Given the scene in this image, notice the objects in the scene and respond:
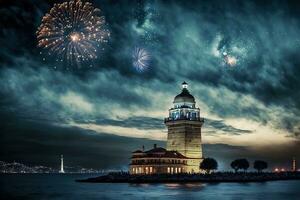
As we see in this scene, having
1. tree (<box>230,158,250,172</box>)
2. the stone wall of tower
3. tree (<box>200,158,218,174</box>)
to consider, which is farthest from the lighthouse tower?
tree (<box>230,158,250,172</box>)

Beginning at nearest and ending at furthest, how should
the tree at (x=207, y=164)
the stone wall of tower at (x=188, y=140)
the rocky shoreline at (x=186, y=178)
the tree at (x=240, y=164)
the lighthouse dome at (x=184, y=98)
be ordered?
the rocky shoreline at (x=186, y=178) < the stone wall of tower at (x=188, y=140) < the tree at (x=207, y=164) < the lighthouse dome at (x=184, y=98) < the tree at (x=240, y=164)

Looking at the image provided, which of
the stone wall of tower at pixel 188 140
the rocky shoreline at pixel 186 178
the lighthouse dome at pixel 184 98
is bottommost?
the rocky shoreline at pixel 186 178

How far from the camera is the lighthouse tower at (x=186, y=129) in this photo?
11469 centimetres

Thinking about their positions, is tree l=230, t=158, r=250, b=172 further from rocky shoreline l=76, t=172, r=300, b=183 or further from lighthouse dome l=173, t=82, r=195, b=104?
lighthouse dome l=173, t=82, r=195, b=104

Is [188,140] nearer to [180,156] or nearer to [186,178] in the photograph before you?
[180,156]

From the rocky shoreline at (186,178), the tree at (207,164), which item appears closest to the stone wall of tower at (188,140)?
the tree at (207,164)

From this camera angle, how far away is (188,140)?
114750 mm

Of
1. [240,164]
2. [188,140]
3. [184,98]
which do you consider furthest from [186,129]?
[240,164]

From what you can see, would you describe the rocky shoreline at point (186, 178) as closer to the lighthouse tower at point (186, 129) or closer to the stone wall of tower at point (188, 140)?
the stone wall of tower at point (188, 140)

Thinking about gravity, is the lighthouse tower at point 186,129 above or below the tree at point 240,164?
above

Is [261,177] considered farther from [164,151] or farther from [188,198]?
[188,198]

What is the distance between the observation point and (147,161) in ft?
384

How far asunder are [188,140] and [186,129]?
248cm

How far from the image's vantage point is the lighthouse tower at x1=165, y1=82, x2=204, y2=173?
115m
